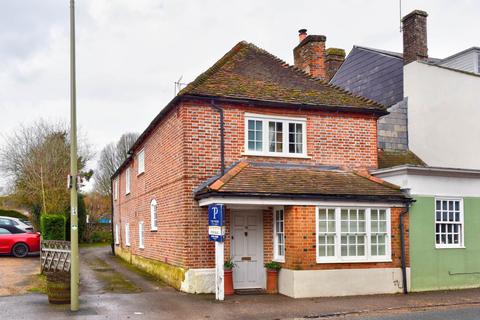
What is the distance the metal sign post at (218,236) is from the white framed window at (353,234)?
2716 mm

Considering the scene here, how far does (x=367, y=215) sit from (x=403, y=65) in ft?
30.7

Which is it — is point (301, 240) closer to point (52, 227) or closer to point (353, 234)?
point (353, 234)

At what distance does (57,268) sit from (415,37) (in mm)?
15950

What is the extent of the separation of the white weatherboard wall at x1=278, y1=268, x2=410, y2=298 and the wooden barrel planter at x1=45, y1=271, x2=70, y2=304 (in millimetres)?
5746

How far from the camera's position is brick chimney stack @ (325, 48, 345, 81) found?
2986 centimetres

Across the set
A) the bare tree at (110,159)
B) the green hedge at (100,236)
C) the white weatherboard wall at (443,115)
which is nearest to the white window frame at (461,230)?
the white weatherboard wall at (443,115)

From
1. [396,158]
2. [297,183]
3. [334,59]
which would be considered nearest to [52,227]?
[297,183]

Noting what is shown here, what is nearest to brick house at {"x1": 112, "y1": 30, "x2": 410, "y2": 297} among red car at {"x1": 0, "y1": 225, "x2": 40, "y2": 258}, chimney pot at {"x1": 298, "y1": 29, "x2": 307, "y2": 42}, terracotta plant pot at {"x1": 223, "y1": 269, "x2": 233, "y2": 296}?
terracotta plant pot at {"x1": 223, "y1": 269, "x2": 233, "y2": 296}

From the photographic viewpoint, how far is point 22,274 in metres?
18.3

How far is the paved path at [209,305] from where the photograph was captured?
12078 millimetres

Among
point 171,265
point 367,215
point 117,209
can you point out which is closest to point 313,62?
point 367,215

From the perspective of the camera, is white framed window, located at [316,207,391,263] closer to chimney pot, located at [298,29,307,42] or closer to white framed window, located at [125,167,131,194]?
chimney pot, located at [298,29,307,42]

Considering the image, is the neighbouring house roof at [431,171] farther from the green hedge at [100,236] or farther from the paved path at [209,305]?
the green hedge at [100,236]

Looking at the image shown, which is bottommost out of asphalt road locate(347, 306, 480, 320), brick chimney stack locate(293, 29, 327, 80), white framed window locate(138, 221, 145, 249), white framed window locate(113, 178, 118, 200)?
asphalt road locate(347, 306, 480, 320)
